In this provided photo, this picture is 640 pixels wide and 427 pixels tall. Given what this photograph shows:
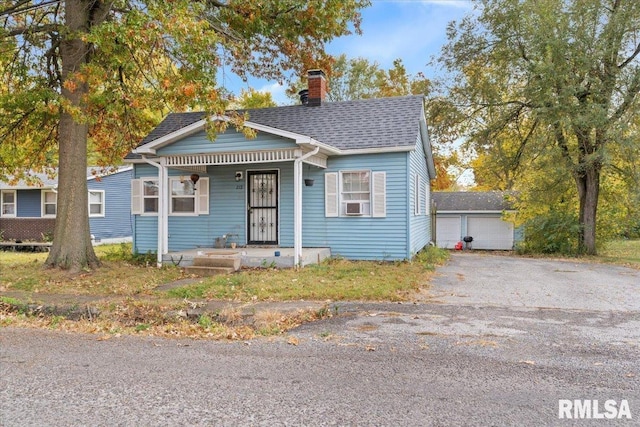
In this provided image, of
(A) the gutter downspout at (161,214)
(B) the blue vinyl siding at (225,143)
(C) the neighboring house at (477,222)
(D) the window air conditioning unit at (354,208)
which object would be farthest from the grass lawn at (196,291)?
(C) the neighboring house at (477,222)

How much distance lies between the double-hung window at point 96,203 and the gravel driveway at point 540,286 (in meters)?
16.5

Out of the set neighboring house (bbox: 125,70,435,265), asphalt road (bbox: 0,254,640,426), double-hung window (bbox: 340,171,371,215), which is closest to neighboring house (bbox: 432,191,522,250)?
neighboring house (bbox: 125,70,435,265)

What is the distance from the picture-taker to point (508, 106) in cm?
1898

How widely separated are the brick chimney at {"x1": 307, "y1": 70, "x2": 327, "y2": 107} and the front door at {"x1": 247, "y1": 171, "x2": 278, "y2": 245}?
9.83ft

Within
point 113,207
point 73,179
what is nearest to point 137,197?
point 73,179

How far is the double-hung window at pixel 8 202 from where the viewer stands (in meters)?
21.3

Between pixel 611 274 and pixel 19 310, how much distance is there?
42.6 feet

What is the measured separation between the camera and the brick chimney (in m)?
14.2

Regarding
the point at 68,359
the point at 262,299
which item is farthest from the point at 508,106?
the point at 68,359

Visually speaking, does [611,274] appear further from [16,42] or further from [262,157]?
[16,42]

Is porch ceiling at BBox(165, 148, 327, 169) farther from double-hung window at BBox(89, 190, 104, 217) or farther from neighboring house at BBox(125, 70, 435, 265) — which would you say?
double-hung window at BBox(89, 190, 104, 217)

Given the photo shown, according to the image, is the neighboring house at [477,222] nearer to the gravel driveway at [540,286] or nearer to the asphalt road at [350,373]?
the gravel driveway at [540,286]

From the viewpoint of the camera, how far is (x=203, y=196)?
43.4 ft

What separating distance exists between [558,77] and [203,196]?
1242 centimetres
